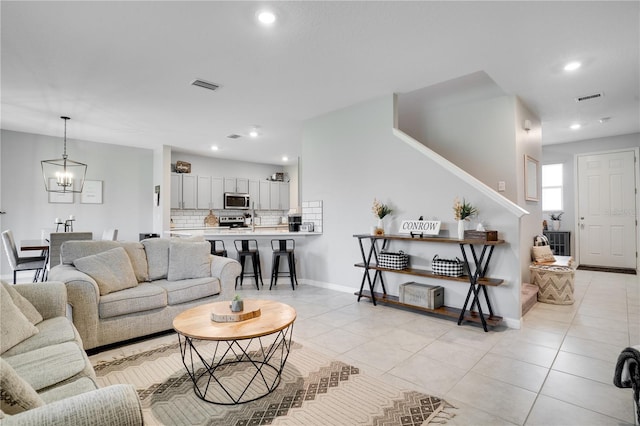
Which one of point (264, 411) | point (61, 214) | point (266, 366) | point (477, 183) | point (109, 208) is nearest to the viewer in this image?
point (264, 411)

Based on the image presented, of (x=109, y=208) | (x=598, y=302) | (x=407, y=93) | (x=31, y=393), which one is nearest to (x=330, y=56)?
(x=407, y=93)

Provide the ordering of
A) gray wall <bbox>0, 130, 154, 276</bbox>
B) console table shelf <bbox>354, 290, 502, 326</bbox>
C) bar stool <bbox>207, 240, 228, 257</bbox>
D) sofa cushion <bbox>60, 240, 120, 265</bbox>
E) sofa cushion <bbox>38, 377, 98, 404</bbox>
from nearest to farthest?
sofa cushion <bbox>38, 377, 98, 404</bbox>
sofa cushion <bbox>60, 240, 120, 265</bbox>
console table shelf <bbox>354, 290, 502, 326</bbox>
bar stool <bbox>207, 240, 228, 257</bbox>
gray wall <bbox>0, 130, 154, 276</bbox>

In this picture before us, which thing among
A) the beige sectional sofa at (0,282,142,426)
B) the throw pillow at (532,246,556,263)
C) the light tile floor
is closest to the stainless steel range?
the light tile floor

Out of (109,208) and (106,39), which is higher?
(106,39)

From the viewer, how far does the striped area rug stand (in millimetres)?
1872

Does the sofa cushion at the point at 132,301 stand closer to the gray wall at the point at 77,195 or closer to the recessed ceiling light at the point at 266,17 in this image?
the recessed ceiling light at the point at 266,17

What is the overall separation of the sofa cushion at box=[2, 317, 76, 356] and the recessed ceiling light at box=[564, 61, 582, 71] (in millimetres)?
4941

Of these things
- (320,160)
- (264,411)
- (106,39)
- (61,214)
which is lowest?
(264,411)

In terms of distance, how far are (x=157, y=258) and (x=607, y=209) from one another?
7.96 m

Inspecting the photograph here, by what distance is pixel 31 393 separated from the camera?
1.09 metres

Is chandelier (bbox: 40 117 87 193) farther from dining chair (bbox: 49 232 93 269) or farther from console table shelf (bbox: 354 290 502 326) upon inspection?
console table shelf (bbox: 354 290 502 326)

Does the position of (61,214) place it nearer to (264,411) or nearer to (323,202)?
(323,202)

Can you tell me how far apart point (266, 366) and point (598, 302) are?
434 centimetres

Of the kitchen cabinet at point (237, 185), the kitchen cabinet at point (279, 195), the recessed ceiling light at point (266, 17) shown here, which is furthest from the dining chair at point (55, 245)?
the kitchen cabinet at point (279, 195)
